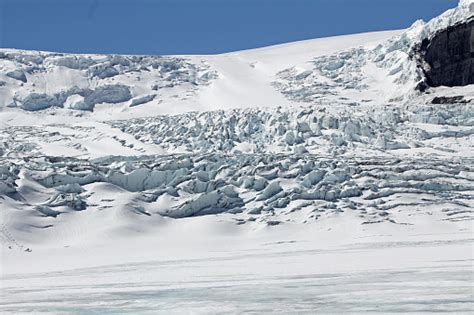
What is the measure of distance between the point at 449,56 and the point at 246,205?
1269 inches

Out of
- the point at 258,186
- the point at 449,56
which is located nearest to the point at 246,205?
the point at 258,186

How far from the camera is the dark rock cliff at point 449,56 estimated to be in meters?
51.1

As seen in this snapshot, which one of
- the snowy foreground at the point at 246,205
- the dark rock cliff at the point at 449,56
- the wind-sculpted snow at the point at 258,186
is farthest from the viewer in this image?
the dark rock cliff at the point at 449,56

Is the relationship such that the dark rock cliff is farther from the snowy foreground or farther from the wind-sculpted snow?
the wind-sculpted snow

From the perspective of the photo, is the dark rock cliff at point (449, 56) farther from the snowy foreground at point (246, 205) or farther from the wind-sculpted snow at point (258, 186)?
the wind-sculpted snow at point (258, 186)

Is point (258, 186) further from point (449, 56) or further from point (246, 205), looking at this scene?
point (449, 56)

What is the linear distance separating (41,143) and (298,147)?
14366 mm

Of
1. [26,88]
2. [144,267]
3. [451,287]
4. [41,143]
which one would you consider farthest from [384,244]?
[26,88]

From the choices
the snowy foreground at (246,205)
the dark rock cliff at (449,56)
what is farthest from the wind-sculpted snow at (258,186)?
the dark rock cliff at (449,56)

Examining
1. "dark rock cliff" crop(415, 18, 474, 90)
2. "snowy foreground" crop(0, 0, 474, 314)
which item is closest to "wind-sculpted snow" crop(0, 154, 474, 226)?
"snowy foreground" crop(0, 0, 474, 314)

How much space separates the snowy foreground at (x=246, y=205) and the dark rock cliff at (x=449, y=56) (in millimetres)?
787

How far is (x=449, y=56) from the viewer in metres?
52.4

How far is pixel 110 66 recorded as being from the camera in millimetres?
59469

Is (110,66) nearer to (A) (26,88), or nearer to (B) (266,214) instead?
(A) (26,88)
